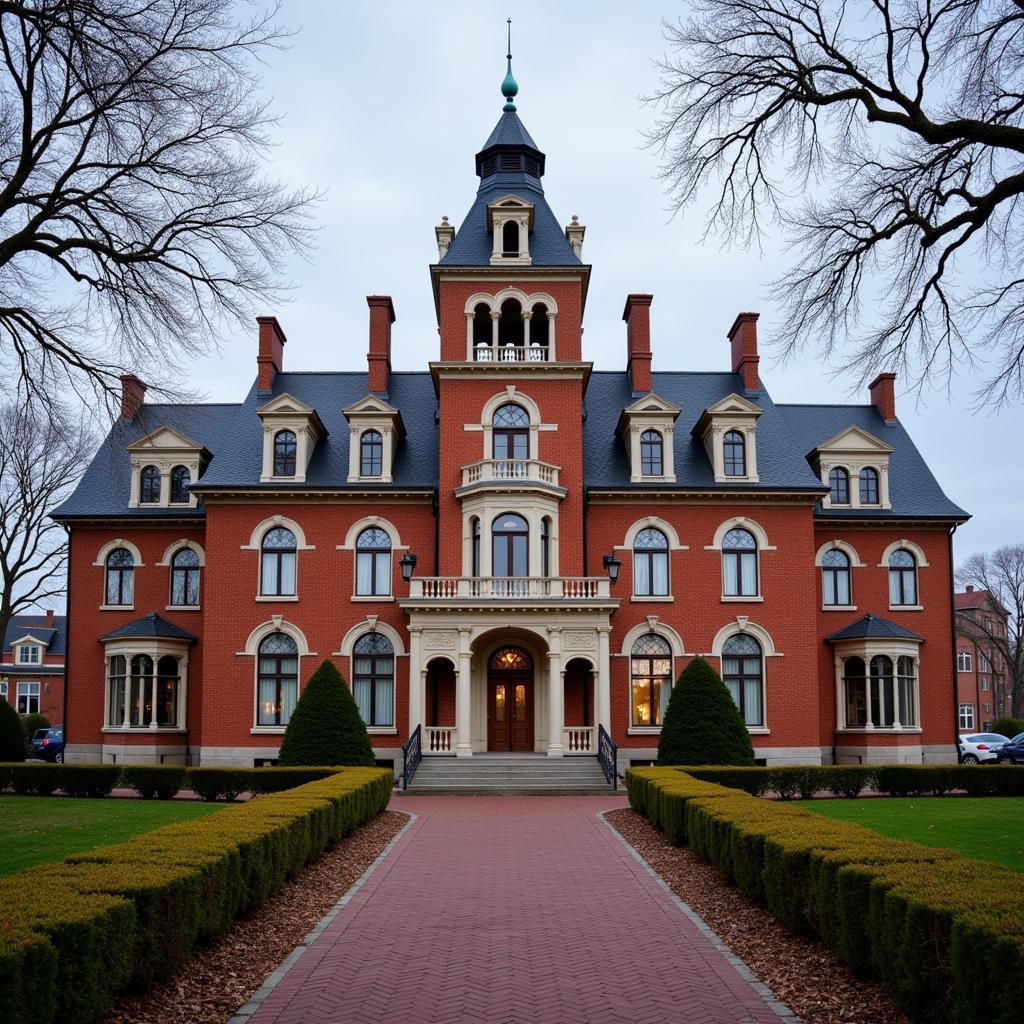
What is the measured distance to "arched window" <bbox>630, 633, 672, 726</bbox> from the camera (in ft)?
105

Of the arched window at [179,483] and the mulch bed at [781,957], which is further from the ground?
the arched window at [179,483]

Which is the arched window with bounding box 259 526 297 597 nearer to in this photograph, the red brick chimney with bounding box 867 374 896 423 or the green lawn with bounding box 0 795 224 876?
the green lawn with bounding box 0 795 224 876

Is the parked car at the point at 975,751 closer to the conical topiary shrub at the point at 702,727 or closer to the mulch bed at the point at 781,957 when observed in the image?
the conical topiary shrub at the point at 702,727

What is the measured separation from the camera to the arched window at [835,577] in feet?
114

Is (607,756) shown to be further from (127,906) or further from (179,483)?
(127,906)

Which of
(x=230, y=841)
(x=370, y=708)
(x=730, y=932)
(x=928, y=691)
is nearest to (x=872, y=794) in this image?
(x=928, y=691)

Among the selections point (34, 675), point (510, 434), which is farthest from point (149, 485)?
point (34, 675)

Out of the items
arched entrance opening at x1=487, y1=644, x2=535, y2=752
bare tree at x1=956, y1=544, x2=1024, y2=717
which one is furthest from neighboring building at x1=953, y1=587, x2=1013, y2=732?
arched entrance opening at x1=487, y1=644, x2=535, y2=752

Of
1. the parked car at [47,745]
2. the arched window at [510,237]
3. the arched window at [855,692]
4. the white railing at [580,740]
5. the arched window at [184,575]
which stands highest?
the arched window at [510,237]

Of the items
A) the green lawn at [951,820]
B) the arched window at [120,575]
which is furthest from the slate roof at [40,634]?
the green lawn at [951,820]

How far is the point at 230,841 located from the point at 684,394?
28.0 meters

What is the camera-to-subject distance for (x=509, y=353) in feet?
107

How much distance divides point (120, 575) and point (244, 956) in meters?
26.0

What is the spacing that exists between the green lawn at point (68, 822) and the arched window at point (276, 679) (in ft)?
22.3
